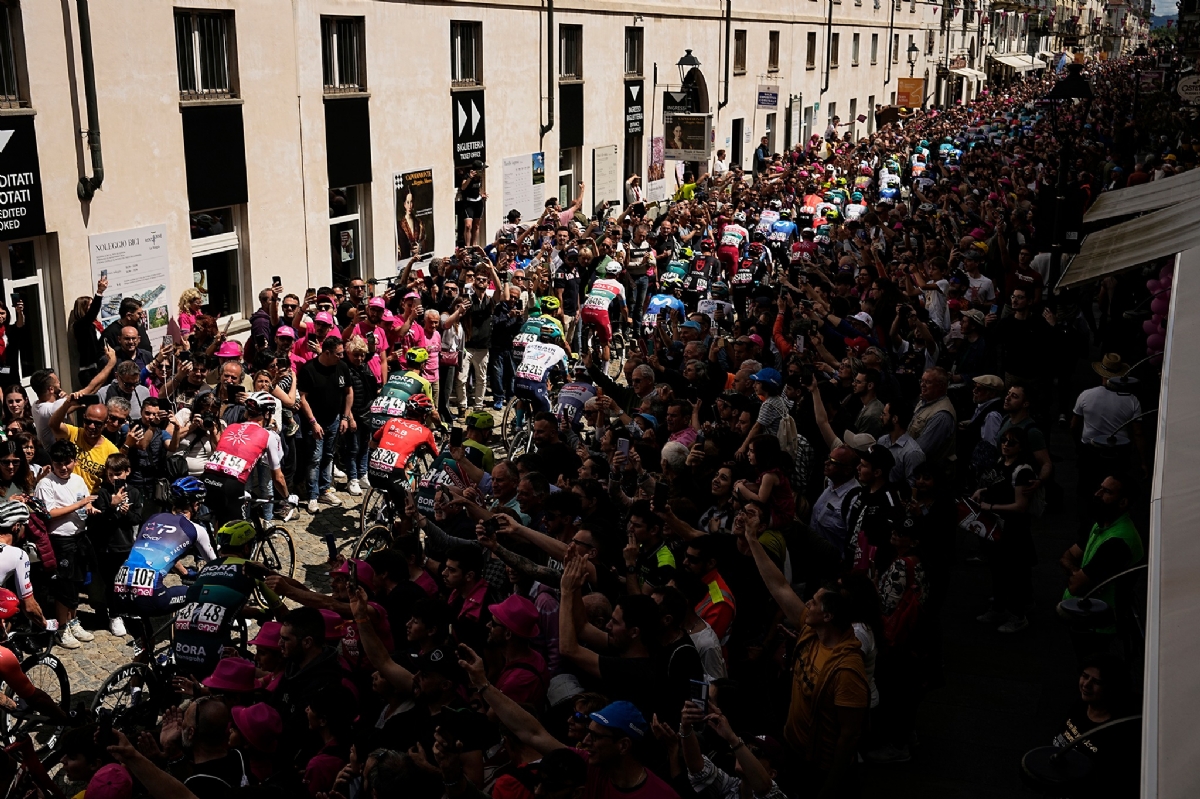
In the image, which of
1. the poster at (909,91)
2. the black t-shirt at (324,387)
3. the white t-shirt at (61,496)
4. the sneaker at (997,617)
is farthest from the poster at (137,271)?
the poster at (909,91)

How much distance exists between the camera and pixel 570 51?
84.8ft

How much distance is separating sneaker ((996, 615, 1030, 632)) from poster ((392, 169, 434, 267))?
43.6 ft

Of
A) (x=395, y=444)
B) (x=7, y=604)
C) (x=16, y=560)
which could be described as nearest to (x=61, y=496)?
(x=16, y=560)

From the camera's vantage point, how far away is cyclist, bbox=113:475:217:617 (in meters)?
7.92

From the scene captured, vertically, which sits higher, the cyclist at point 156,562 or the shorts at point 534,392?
the shorts at point 534,392

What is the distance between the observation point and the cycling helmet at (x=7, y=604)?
7434 millimetres

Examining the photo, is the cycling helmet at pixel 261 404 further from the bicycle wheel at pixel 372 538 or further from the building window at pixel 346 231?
the building window at pixel 346 231

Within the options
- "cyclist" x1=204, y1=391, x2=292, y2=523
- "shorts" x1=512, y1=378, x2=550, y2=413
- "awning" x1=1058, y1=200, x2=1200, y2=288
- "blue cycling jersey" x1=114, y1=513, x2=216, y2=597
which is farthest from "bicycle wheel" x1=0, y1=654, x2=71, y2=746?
"awning" x1=1058, y1=200, x2=1200, y2=288

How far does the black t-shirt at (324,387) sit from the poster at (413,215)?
337 inches

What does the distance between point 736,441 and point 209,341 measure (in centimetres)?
665

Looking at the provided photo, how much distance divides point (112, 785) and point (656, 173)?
26.4 m

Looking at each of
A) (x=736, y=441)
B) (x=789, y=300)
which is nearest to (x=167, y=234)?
(x=789, y=300)

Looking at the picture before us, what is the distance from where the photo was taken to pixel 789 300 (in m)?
11.7

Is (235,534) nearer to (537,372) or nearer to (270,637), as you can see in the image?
(270,637)
